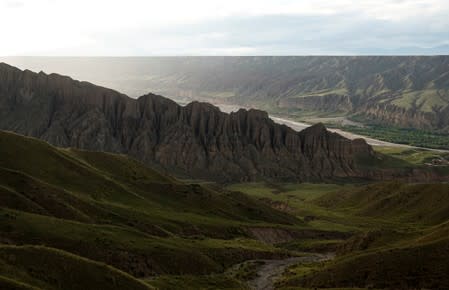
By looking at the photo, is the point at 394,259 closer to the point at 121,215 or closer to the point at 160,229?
the point at 160,229

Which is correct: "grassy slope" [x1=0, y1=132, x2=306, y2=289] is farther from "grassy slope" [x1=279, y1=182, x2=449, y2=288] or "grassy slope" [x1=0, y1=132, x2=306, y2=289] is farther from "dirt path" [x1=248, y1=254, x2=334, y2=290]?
"grassy slope" [x1=279, y1=182, x2=449, y2=288]

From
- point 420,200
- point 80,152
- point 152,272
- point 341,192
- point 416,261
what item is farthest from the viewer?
point 341,192

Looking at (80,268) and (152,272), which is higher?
(80,268)

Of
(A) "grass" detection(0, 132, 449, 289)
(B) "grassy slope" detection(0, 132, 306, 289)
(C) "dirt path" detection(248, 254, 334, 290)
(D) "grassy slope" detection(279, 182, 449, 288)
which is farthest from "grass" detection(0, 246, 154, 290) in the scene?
(D) "grassy slope" detection(279, 182, 449, 288)

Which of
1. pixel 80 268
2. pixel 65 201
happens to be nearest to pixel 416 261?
pixel 80 268

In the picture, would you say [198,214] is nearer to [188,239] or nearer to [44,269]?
[188,239]

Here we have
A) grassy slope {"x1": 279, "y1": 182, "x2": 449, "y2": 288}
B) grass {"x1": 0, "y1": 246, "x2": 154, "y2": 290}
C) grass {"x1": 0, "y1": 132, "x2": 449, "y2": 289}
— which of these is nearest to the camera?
grass {"x1": 0, "y1": 246, "x2": 154, "y2": 290}
